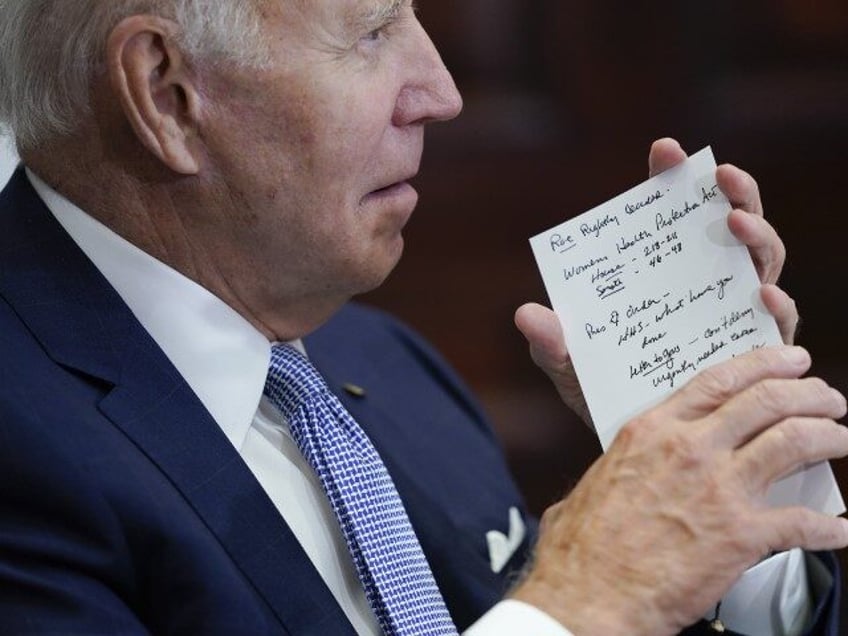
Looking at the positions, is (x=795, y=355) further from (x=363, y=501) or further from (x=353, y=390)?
(x=353, y=390)

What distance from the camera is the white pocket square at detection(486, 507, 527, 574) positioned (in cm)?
202

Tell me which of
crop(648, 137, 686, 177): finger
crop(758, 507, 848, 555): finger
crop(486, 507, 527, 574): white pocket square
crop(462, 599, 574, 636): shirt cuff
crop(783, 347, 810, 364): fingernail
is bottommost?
crop(486, 507, 527, 574): white pocket square

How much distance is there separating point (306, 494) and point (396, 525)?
0.35 ft

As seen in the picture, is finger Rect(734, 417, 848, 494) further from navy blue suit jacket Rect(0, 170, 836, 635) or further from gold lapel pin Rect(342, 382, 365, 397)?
gold lapel pin Rect(342, 382, 365, 397)

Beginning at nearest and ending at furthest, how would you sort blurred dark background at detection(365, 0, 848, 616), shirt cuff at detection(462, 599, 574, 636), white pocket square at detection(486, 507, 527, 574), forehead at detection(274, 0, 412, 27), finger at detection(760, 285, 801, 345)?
1. shirt cuff at detection(462, 599, 574, 636)
2. finger at detection(760, 285, 801, 345)
3. forehead at detection(274, 0, 412, 27)
4. white pocket square at detection(486, 507, 527, 574)
5. blurred dark background at detection(365, 0, 848, 616)

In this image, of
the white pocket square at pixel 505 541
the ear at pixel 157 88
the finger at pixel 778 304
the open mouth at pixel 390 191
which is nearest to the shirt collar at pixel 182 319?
the ear at pixel 157 88

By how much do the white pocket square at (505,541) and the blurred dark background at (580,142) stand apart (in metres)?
1.09

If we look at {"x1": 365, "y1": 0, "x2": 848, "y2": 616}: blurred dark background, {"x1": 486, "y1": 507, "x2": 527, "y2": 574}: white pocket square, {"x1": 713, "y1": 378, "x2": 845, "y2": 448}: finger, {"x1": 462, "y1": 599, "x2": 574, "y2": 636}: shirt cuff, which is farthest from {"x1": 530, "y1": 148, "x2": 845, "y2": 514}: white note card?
{"x1": 365, "y1": 0, "x2": 848, "y2": 616}: blurred dark background

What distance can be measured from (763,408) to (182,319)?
0.64 m

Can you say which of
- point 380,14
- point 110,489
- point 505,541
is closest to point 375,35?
point 380,14

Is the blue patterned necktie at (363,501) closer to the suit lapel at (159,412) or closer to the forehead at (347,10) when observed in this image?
the suit lapel at (159,412)

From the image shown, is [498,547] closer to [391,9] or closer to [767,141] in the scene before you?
[391,9]

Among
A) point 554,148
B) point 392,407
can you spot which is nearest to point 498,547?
point 392,407

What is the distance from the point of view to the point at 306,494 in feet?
5.70
